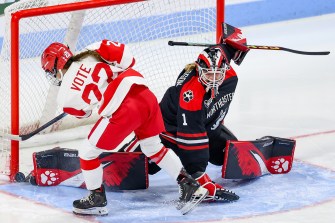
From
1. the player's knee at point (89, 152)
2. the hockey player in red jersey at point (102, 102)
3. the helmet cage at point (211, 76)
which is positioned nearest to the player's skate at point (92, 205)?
the hockey player in red jersey at point (102, 102)

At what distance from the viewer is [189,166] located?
442cm

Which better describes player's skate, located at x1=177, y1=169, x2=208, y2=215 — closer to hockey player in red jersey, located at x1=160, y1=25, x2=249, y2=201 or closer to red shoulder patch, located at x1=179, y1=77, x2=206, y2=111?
hockey player in red jersey, located at x1=160, y1=25, x2=249, y2=201

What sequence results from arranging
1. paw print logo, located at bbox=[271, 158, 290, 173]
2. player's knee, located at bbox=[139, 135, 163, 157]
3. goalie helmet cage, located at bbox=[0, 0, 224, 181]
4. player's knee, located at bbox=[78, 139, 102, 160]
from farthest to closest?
paw print logo, located at bbox=[271, 158, 290, 173]
goalie helmet cage, located at bbox=[0, 0, 224, 181]
player's knee, located at bbox=[139, 135, 163, 157]
player's knee, located at bbox=[78, 139, 102, 160]

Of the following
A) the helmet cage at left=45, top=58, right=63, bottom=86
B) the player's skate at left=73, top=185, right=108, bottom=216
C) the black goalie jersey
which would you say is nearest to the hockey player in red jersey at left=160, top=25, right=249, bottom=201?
the black goalie jersey

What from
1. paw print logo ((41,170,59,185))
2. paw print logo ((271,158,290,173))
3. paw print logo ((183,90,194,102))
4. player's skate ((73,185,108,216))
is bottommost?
player's skate ((73,185,108,216))

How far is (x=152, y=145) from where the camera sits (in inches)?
168

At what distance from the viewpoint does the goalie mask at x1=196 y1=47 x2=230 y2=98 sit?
4285 millimetres

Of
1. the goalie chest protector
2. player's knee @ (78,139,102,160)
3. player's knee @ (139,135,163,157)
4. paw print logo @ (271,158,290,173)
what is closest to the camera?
player's knee @ (78,139,102,160)

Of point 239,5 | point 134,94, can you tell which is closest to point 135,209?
point 134,94

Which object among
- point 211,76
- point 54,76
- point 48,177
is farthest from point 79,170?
Answer: point 211,76

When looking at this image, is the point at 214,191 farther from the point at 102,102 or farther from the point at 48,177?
the point at 48,177

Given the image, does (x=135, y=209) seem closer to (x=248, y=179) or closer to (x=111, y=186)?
(x=111, y=186)

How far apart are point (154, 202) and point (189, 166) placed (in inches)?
8.7

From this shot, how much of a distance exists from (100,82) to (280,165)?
3.64ft
